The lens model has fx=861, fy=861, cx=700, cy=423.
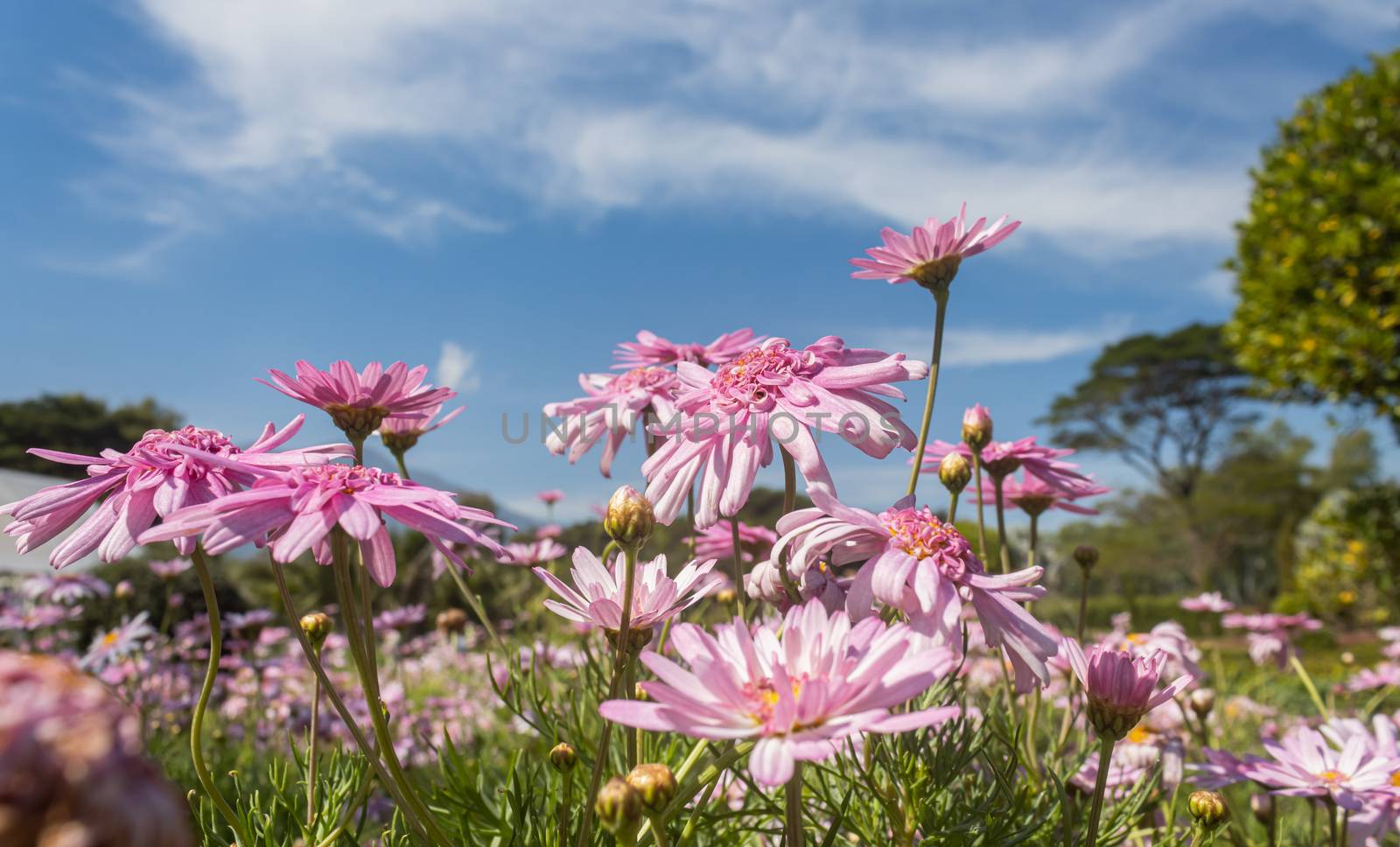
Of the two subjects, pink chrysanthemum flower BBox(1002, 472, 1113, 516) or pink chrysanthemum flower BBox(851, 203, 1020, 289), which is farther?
pink chrysanthemum flower BBox(1002, 472, 1113, 516)

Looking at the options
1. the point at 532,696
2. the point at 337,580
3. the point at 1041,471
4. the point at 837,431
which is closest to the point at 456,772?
the point at 532,696

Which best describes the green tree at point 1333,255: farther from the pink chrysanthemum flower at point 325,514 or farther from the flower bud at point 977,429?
the pink chrysanthemum flower at point 325,514

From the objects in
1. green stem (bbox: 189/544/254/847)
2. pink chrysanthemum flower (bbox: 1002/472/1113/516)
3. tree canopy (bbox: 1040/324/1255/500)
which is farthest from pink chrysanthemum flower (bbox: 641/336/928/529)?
tree canopy (bbox: 1040/324/1255/500)

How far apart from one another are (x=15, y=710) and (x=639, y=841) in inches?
31.0

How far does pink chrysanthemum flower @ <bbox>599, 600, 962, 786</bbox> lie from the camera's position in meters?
0.75

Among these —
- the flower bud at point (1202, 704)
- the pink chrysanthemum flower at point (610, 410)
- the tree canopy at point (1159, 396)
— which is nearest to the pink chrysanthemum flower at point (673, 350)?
the pink chrysanthemum flower at point (610, 410)

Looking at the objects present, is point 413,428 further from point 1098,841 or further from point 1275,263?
point 1275,263

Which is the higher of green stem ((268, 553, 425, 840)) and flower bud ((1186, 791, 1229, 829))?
green stem ((268, 553, 425, 840))

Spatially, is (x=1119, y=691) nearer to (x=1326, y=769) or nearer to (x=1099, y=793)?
(x=1099, y=793)

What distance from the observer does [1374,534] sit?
12023mm

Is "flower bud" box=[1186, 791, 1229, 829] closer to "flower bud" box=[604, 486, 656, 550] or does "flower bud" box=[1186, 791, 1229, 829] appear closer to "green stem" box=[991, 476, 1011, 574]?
"green stem" box=[991, 476, 1011, 574]

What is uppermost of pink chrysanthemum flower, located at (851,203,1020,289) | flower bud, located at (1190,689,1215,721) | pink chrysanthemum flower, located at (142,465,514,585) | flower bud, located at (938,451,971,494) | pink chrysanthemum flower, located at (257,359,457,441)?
pink chrysanthemum flower, located at (851,203,1020,289)

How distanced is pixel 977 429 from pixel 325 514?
4.15 ft

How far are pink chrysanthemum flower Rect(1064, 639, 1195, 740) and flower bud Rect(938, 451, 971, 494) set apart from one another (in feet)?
1.56
